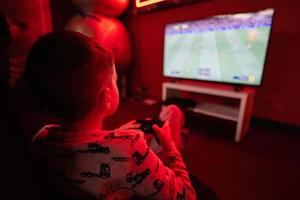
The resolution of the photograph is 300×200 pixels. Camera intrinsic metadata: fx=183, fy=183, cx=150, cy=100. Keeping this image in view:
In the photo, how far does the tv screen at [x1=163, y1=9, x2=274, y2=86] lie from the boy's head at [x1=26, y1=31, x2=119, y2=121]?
1315 millimetres

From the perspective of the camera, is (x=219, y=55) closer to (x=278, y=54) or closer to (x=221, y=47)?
(x=221, y=47)

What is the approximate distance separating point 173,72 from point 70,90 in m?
1.59

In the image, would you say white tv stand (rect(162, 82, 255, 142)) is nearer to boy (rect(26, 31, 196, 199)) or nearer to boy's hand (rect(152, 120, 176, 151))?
boy's hand (rect(152, 120, 176, 151))

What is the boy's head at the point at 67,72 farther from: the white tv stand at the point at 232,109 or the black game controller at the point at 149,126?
the white tv stand at the point at 232,109

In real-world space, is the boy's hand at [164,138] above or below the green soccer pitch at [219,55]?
below

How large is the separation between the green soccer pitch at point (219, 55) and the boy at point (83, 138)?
4.23 feet

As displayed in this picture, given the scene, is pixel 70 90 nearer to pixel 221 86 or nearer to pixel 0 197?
pixel 0 197

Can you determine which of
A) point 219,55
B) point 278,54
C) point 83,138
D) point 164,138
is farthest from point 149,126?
point 278,54

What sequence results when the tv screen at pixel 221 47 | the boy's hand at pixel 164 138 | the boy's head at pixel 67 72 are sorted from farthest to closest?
the tv screen at pixel 221 47 → the boy's hand at pixel 164 138 → the boy's head at pixel 67 72

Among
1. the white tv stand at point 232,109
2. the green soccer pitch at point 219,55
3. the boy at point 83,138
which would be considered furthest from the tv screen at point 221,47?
the boy at point 83,138

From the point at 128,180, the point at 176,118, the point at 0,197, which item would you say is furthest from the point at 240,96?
the point at 0,197

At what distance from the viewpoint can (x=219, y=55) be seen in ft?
4.95

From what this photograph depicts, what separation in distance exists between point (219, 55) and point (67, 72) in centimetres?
143

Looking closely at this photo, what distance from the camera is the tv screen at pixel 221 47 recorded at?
1.31 metres
